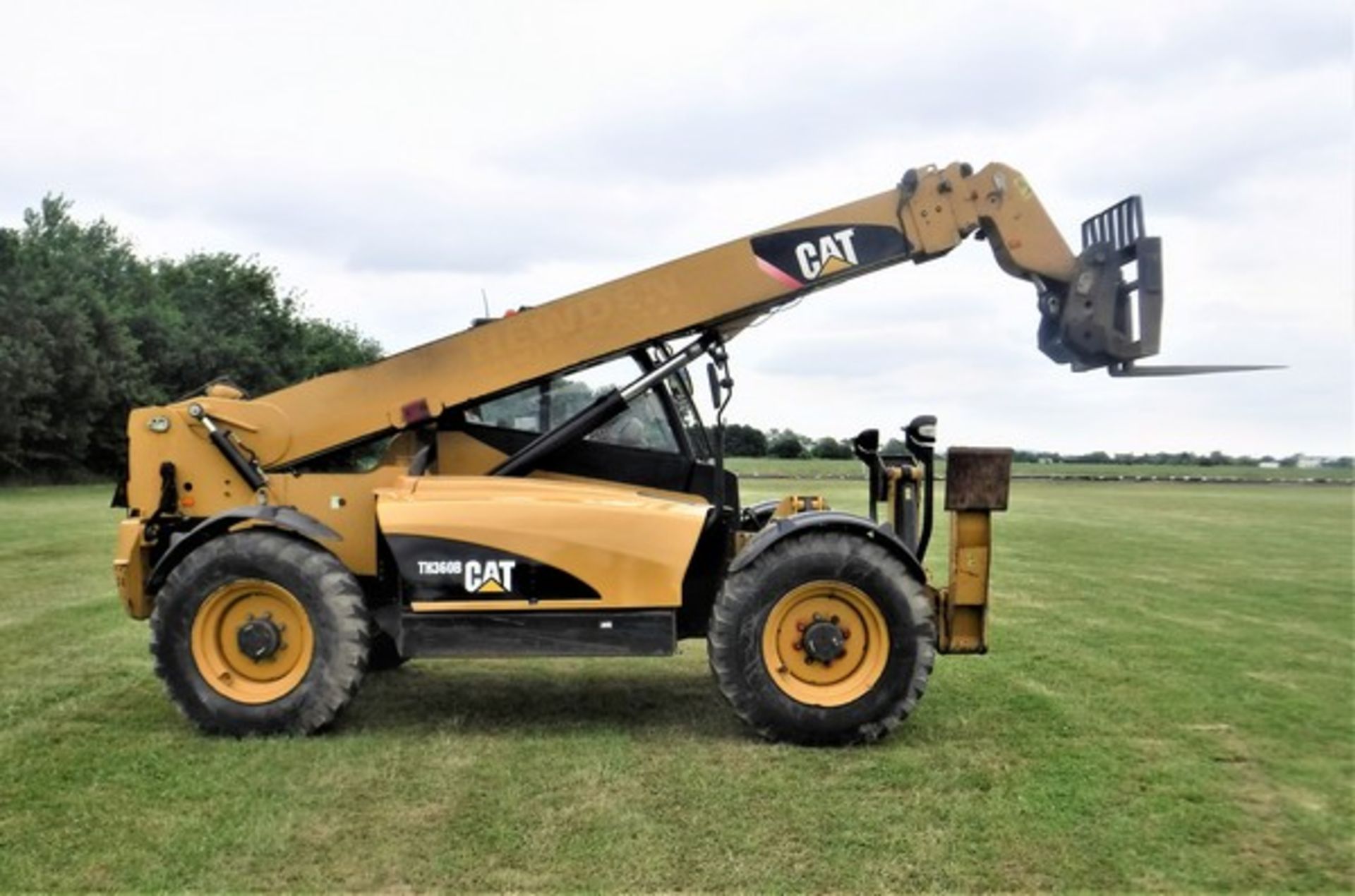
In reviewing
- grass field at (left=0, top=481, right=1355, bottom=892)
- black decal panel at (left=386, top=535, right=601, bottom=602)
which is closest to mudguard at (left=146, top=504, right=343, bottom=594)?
black decal panel at (left=386, top=535, right=601, bottom=602)

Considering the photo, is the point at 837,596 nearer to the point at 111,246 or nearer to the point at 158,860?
the point at 158,860

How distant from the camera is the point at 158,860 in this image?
15.5 ft

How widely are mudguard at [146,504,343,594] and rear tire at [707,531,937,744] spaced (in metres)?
2.51

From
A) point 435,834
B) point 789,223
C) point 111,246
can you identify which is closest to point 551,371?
point 789,223

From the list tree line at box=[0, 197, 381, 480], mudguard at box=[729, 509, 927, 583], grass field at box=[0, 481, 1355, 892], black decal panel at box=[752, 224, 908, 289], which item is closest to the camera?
grass field at box=[0, 481, 1355, 892]

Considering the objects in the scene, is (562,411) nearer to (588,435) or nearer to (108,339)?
(588,435)

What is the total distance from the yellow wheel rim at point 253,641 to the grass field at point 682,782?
36cm

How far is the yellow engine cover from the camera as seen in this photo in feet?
21.9

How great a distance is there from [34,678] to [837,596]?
600 centimetres

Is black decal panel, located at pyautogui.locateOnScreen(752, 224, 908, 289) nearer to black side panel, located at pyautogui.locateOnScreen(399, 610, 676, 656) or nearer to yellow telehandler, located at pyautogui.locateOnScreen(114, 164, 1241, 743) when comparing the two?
yellow telehandler, located at pyautogui.locateOnScreen(114, 164, 1241, 743)

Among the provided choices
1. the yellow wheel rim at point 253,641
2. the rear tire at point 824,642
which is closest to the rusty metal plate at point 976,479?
the rear tire at point 824,642

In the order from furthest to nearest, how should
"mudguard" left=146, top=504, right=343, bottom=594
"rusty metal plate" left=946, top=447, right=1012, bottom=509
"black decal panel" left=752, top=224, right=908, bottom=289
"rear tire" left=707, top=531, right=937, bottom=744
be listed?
"black decal panel" left=752, top=224, right=908, bottom=289 < "rusty metal plate" left=946, top=447, right=1012, bottom=509 < "mudguard" left=146, top=504, right=343, bottom=594 < "rear tire" left=707, top=531, right=937, bottom=744

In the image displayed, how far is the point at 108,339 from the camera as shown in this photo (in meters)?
40.6

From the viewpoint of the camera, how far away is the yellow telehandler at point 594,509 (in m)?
6.58
